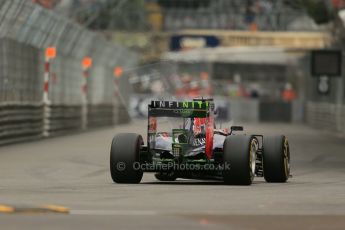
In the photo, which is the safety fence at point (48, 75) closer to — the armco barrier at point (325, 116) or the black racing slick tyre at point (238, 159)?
the armco barrier at point (325, 116)

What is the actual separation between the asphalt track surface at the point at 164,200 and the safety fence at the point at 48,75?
7.08 meters

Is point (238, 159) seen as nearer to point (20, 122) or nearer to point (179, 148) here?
point (179, 148)

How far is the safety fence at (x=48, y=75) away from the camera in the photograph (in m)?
27.6

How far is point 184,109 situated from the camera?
15.0 meters

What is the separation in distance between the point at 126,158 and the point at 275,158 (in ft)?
6.18

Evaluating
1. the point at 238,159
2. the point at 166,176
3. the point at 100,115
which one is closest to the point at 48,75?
the point at 100,115

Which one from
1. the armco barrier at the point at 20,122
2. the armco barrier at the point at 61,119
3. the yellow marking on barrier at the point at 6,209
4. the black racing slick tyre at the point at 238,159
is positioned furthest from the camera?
the armco barrier at the point at 61,119

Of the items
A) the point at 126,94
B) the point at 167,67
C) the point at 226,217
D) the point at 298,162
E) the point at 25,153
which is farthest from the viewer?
the point at 167,67

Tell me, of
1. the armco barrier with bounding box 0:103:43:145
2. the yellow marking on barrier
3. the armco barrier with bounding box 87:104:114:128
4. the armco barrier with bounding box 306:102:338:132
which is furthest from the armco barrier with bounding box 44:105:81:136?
the yellow marking on barrier

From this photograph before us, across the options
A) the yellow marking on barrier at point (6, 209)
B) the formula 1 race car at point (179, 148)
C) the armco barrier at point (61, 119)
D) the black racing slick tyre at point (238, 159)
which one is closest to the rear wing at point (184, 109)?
the formula 1 race car at point (179, 148)

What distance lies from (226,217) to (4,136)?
16868 millimetres

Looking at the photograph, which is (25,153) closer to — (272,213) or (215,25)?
(272,213)

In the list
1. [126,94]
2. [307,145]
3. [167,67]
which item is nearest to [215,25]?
[167,67]

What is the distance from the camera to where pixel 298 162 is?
21.6m
